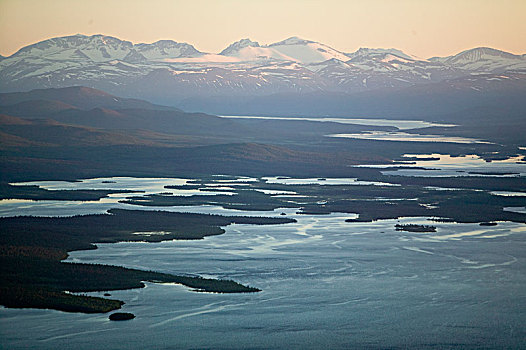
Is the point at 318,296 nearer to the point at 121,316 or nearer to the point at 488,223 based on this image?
the point at 121,316

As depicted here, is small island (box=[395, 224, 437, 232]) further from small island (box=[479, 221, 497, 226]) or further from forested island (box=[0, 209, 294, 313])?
forested island (box=[0, 209, 294, 313])

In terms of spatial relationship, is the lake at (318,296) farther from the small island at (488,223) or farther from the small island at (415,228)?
the small island at (488,223)

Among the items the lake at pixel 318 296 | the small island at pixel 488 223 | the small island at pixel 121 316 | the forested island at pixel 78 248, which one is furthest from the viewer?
the small island at pixel 488 223

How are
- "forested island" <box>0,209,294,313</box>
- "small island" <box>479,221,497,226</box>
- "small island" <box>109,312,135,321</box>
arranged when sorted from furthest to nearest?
"small island" <box>479,221,497,226</box> < "forested island" <box>0,209,294,313</box> < "small island" <box>109,312,135,321</box>

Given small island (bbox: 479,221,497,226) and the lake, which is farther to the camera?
small island (bbox: 479,221,497,226)

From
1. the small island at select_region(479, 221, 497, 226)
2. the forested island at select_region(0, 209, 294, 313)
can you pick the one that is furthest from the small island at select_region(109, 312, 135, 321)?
the small island at select_region(479, 221, 497, 226)

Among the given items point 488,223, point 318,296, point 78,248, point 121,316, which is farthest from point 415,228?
point 121,316

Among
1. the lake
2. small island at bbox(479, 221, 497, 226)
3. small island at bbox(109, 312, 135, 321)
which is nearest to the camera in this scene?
the lake

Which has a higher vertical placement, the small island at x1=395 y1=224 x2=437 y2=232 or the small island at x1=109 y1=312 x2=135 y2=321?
the small island at x1=395 y1=224 x2=437 y2=232

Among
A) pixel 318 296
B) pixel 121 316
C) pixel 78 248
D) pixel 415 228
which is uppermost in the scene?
pixel 415 228

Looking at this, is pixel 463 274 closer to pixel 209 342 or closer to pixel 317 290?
pixel 317 290

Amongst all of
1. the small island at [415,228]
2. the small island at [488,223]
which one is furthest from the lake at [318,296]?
the small island at [488,223]
